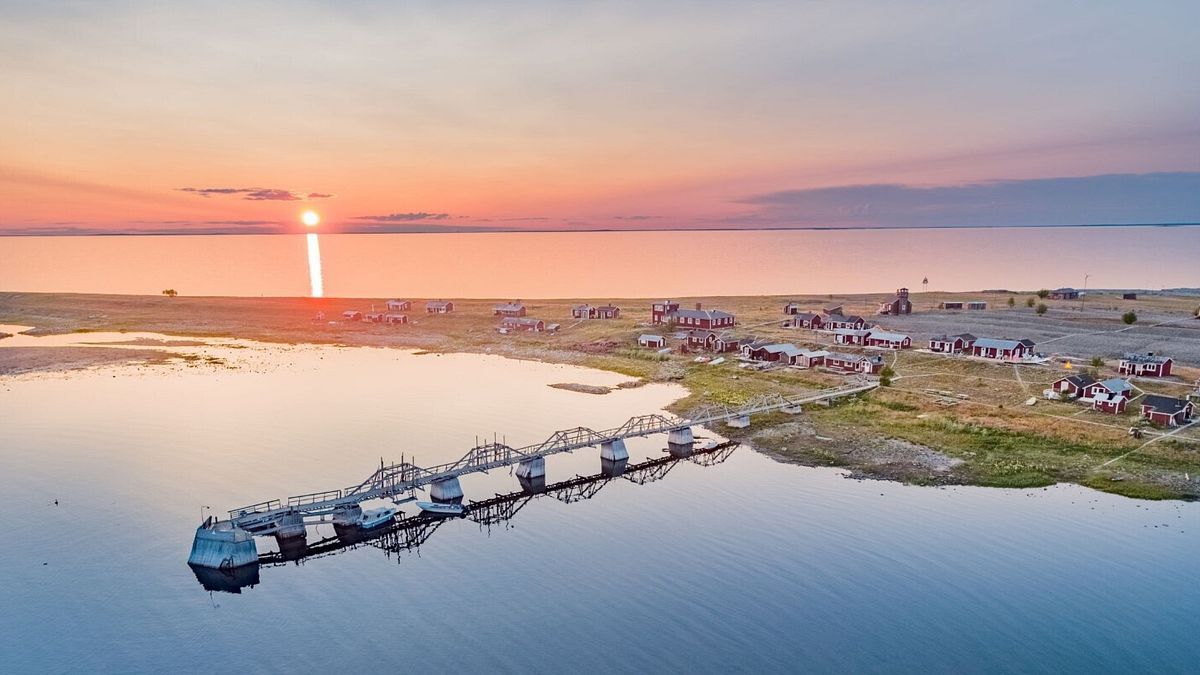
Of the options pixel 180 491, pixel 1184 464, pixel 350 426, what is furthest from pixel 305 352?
pixel 1184 464

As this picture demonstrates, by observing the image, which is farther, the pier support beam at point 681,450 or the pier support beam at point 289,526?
the pier support beam at point 681,450

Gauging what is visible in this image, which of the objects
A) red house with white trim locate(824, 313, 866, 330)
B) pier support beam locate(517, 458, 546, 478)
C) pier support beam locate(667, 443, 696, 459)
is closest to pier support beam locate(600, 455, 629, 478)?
pier support beam locate(667, 443, 696, 459)

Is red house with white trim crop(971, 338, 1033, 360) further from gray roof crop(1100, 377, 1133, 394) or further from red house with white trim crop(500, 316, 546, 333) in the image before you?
red house with white trim crop(500, 316, 546, 333)

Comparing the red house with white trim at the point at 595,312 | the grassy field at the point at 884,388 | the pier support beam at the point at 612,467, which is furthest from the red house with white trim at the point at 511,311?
the pier support beam at the point at 612,467

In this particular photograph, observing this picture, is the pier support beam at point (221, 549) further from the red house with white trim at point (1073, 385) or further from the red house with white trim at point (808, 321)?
the red house with white trim at point (808, 321)

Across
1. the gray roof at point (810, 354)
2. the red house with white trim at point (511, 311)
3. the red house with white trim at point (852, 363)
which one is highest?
the red house with white trim at point (511, 311)

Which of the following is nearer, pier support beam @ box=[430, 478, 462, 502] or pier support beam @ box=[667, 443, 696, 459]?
pier support beam @ box=[430, 478, 462, 502]

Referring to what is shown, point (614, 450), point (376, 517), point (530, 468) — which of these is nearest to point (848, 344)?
point (614, 450)
